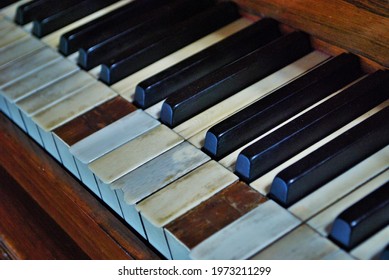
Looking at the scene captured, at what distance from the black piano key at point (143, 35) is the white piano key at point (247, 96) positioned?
311 mm

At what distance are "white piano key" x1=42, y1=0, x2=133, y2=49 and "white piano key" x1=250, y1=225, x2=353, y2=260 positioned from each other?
3.36 feet

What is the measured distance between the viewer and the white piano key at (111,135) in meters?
1.77

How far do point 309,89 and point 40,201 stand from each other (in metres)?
0.63

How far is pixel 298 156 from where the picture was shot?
1617 mm

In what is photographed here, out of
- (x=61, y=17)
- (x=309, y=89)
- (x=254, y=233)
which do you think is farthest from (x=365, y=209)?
(x=61, y=17)

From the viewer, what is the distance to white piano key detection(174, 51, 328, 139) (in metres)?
1.78

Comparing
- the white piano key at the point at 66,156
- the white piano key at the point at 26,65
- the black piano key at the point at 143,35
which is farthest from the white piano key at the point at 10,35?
the white piano key at the point at 66,156

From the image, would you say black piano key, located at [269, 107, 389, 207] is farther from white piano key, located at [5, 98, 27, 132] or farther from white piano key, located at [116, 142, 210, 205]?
white piano key, located at [5, 98, 27, 132]

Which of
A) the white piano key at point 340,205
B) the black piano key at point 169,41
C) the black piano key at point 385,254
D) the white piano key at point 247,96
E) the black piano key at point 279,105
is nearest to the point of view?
the black piano key at point 385,254

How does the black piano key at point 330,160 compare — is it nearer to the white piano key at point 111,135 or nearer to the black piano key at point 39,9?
the white piano key at point 111,135

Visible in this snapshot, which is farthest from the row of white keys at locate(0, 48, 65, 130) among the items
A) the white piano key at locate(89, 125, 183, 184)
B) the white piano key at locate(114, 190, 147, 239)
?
the white piano key at locate(114, 190, 147, 239)

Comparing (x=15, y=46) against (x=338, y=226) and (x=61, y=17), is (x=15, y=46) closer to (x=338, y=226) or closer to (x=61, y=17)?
(x=61, y=17)

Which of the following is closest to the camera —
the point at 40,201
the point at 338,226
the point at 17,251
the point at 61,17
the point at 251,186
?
the point at 338,226

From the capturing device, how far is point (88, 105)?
1.94 m
